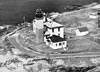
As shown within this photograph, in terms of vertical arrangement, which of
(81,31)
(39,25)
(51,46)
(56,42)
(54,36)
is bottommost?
(51,46)

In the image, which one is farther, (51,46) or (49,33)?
(49,33)

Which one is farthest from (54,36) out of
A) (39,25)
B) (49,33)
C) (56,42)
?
(39,25)

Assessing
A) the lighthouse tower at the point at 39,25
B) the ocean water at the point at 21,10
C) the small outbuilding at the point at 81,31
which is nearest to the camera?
the lighthouse tower at the point at 39,25

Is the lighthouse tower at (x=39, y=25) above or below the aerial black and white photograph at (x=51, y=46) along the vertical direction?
above

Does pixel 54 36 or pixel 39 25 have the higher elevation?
pixel 39 25

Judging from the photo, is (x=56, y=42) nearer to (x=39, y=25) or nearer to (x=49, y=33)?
(x=49, y=33)

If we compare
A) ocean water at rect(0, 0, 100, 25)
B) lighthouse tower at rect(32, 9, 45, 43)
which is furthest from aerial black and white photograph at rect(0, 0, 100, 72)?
ocean water at rect(0, 0, 100, 25)

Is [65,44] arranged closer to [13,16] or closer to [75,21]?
[75,21]

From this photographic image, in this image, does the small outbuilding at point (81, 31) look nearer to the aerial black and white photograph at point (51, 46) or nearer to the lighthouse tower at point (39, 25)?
the aerial black and white photograph at point (51, 46)

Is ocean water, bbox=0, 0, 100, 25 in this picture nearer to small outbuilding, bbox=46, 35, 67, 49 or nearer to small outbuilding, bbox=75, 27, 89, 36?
small outbuilding, bbox=75, 27, 89, 36

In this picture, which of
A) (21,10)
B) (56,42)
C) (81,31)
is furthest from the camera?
(21,10)

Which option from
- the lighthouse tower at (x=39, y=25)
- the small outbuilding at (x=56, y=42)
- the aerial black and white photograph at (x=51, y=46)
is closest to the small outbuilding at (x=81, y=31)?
the aerial black and white photograph at (x=51, y=46)
